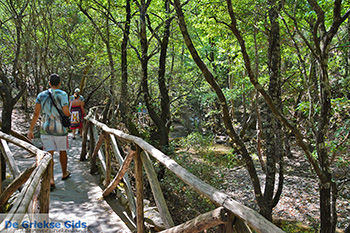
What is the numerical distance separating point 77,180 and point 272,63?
14.2 feet

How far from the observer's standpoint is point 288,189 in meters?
8.50

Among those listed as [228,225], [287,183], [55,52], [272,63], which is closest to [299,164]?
[287,183]

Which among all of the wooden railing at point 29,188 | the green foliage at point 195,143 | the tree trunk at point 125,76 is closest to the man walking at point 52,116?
the wooden railing at point 29,188

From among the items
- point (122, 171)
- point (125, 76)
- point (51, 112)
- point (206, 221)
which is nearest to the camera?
point (206, 221)

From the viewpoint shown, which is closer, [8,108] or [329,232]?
[329,232]

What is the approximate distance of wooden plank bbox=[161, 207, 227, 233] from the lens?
167 cm

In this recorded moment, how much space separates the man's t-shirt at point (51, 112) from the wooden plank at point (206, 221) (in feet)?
10.3

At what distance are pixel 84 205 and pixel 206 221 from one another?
2881 millimetres

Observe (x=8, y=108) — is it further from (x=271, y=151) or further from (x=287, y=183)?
(x=287, y=183)

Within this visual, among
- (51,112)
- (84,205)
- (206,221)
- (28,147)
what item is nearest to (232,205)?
(206,221)

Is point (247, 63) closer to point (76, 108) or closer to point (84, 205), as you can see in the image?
point (84, 205)

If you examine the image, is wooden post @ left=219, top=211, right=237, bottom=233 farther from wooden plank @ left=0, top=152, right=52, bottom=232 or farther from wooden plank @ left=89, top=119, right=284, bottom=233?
wooden plank @ left=0, top=152, right=52, bottom=232

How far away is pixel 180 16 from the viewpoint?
331 cm

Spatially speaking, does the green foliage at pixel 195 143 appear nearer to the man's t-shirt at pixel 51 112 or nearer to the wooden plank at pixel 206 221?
the man's t-shirt at pixel 51 112
